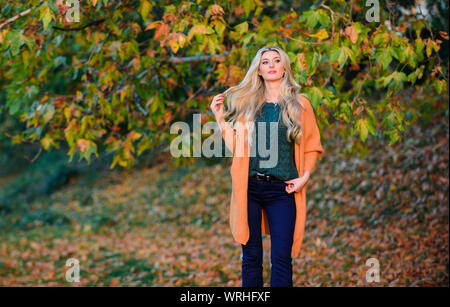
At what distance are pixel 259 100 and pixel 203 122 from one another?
1.57 meters

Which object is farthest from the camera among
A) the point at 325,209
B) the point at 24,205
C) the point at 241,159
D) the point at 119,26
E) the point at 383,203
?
the point at 24,205

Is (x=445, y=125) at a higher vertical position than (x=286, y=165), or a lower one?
higher

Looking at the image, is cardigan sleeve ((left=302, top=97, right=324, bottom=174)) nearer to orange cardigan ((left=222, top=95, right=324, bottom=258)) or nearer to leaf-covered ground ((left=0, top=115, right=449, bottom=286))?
orange cardigan ((left=222, top=95, right=324, bottom=258))

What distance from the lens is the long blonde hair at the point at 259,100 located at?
3.24 meters

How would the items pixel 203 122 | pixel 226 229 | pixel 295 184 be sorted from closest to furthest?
1. pixel 295 184
2. pixel 203 122
3. pixel 226 229

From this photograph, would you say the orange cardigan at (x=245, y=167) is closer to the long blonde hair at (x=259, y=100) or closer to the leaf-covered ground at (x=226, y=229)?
the long blonde hair at (x=259, y=100)

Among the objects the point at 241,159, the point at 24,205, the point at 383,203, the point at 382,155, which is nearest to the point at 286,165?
the point at 241,159

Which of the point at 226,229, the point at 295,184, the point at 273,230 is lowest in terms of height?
the point at 226,229

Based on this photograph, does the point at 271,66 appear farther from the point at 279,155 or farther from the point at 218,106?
the point at 279,155

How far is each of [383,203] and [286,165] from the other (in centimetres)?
Result: 540

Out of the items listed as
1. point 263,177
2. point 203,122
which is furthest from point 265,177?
point 203,122

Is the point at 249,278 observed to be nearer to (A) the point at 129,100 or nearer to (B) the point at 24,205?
(A) the point at 129,100

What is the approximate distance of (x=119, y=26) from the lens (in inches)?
199

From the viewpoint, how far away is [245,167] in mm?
3246
